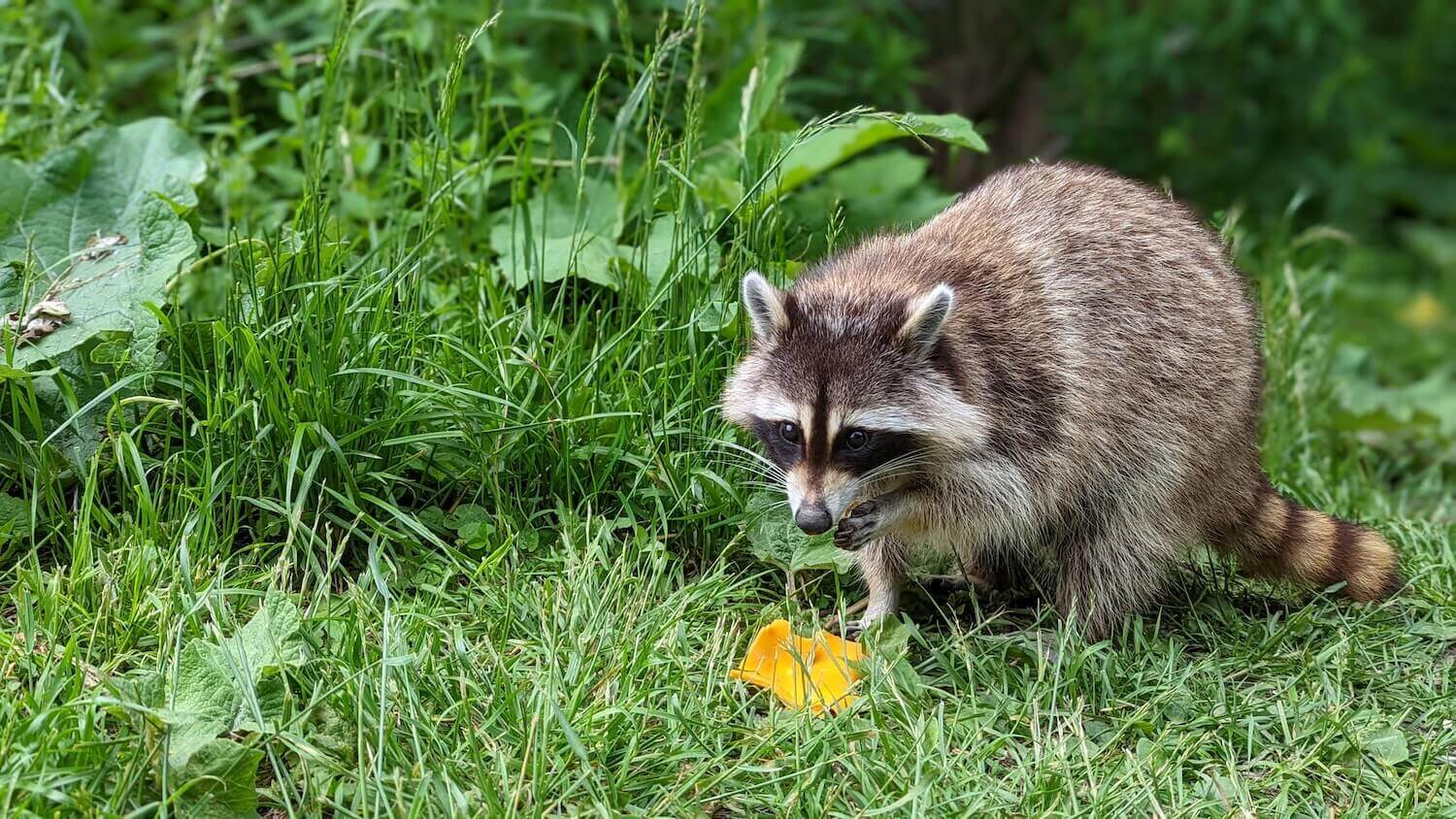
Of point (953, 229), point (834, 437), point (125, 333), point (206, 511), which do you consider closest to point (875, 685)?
point (834, 437)

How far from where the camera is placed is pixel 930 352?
135 inches

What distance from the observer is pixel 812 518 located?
3264mm

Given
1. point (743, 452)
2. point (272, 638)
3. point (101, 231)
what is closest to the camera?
point (272, 638)

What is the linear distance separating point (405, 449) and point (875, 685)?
1.29 m

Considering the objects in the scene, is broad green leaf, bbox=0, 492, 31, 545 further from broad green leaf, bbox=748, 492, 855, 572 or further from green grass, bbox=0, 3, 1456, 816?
broad green leaf, bbox=748, 492, 855, 572

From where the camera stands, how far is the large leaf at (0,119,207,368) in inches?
140

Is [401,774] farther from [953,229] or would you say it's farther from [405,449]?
[953,229]

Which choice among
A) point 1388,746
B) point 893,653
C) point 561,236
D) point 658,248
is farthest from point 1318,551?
point 561,236

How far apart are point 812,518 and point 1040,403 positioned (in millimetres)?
658

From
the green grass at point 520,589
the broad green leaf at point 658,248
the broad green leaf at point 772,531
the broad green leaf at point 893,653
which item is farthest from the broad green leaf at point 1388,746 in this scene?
the broad green leaf at point 658,248

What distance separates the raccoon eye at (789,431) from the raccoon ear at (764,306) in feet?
0.77

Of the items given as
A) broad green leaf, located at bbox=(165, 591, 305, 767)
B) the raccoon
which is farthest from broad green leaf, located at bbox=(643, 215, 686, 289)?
broad green leaf, located at bbox=(165, 591, 305, 767)

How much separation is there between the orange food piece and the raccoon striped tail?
1237mm

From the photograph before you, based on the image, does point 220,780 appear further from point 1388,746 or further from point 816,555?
point 1388,746
